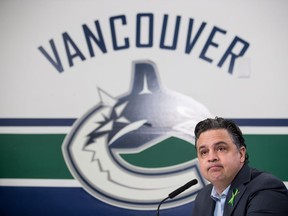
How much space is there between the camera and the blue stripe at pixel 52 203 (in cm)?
251

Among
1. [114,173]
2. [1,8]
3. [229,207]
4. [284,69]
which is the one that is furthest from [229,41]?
[1,8]

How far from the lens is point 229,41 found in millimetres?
2471

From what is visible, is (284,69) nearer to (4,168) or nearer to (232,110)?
(232,110)

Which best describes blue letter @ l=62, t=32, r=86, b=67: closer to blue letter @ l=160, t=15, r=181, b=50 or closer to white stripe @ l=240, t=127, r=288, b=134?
blue letter @ l=160, t=15, r=181, b=50

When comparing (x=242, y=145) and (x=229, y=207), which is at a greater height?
(x=242, y=145)

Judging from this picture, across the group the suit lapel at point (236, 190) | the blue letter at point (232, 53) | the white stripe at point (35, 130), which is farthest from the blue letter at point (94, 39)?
the suit lapel at point (236, 190)

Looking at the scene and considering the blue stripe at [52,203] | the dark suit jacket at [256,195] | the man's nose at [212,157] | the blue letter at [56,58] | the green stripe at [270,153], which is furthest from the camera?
the blue letter at [56,58]

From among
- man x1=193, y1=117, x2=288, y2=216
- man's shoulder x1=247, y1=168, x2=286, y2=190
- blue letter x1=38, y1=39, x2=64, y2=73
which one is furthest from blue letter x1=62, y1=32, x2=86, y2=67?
man's shoulder x1=247, y1=168, x2=286, y2=190

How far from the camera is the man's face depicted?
1.50m

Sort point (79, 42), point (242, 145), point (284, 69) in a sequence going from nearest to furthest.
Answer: point (242, 145)
point (284, 69)
point (79, 42)

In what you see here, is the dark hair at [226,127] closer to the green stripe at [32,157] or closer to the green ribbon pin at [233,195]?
the green ribbon pin at [233,195]

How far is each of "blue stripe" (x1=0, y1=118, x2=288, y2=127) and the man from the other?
0.88m

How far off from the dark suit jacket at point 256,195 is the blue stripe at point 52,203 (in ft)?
3.39

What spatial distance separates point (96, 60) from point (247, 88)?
901 mm
